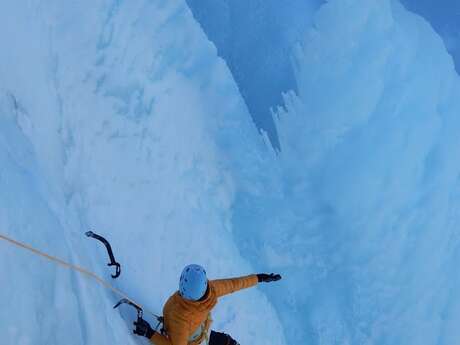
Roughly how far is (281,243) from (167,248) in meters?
1.79

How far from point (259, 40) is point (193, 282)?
392 centimetres

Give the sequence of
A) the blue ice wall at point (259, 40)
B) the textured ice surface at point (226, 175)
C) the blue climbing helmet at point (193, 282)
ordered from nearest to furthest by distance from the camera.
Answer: the blue climbing helmet at point (193, 282), the textured ice surface at point (226, 175), the blue ice wall at point (259, 40)

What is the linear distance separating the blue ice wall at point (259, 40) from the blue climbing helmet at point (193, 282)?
140 inches

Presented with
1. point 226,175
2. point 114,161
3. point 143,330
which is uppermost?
point 226,175

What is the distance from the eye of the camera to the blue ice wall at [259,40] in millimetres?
5785

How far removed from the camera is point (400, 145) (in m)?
5.96

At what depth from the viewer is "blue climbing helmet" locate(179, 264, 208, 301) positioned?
2457 mm

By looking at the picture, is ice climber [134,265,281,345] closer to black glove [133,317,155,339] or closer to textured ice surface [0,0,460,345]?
black glove [133,317,155,339]

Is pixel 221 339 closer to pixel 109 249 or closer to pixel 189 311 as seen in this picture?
pixel 189 311

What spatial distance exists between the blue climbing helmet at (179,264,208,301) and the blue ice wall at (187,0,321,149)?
356 cm

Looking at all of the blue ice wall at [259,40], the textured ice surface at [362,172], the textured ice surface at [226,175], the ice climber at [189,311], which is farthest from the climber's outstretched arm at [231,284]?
the blue ice wall at [259,40]

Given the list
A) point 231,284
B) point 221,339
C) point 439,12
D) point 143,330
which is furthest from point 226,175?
point 439,12

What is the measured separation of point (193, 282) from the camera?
2.46m

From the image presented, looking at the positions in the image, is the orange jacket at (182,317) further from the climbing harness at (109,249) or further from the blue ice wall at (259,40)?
the blue ice wall at (259,40)
